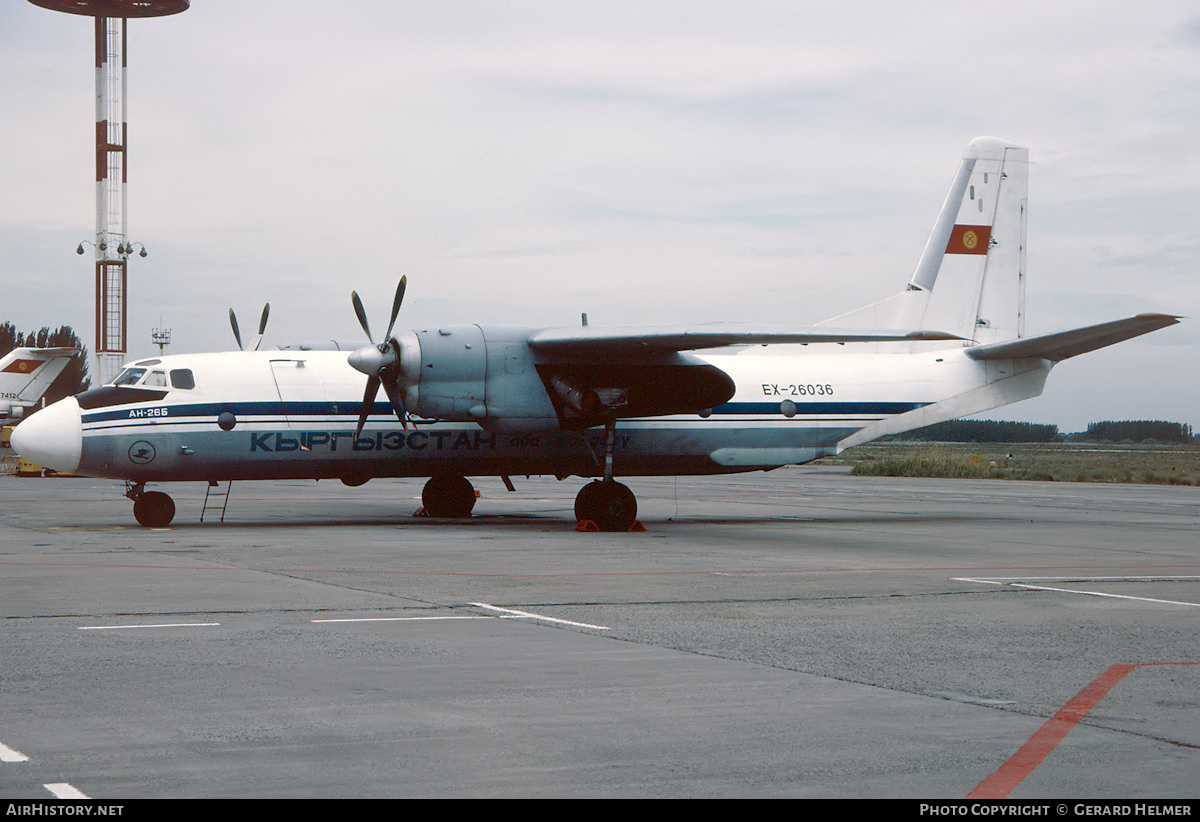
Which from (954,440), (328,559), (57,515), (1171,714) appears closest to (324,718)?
(1171,714)

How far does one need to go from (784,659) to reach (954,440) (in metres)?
155

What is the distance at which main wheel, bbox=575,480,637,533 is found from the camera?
22453 mm

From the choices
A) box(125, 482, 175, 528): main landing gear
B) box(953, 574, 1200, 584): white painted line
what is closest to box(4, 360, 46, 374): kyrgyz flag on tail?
box(125, 482, 175, 528): main landing gear

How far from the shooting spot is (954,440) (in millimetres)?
157875

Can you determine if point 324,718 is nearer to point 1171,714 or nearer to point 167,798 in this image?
point 167,798

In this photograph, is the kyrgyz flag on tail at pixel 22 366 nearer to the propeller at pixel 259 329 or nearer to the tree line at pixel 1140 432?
the propeller at pixel 259 329

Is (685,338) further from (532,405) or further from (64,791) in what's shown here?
(64,791)

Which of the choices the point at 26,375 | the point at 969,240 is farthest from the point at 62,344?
the point at 969,240

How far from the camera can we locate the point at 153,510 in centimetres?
2217

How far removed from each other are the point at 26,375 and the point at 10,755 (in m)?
59.7

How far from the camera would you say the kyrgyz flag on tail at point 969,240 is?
93.2ft

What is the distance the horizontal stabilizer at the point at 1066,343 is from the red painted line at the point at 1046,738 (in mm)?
14949

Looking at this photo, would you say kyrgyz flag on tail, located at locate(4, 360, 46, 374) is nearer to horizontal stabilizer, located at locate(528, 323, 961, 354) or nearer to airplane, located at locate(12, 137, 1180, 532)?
airplane, located at locate(12, 137, 1180, 532)
